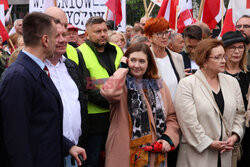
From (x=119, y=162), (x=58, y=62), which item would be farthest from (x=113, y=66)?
(x=119, y=162)

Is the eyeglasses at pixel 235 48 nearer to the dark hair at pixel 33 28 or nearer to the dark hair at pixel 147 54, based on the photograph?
the dark hair at pixel 147 54

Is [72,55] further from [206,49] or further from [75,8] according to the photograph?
[75,8]

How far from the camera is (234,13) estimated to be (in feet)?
21.0

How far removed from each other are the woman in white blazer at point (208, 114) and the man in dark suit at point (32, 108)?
1.69 meters

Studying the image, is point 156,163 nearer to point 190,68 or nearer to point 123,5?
point 190,68

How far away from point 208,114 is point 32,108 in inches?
85.1

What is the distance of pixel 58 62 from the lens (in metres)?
3.49

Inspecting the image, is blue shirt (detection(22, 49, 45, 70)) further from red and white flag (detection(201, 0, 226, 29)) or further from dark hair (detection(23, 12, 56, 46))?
red and white flag (detection(201, 0, 226, 29))

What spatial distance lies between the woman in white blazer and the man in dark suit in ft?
5.56

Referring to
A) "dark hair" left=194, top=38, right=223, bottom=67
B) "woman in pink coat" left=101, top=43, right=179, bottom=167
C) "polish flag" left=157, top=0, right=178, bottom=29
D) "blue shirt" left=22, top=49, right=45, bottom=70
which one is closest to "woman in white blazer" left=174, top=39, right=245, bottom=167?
"dark hair" left=194, top=38, right=223, bottom=67

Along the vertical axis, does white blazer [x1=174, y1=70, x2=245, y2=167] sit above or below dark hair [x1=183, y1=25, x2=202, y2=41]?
below

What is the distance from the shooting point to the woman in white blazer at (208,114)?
3918 millimetres

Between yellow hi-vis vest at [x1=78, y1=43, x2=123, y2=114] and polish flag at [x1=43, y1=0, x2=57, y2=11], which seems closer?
yellow hi-vis vest at [x1=78, y1=43, x2=123, y2=114]

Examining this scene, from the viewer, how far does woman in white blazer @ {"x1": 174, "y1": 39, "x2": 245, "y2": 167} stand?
392 centimetres
